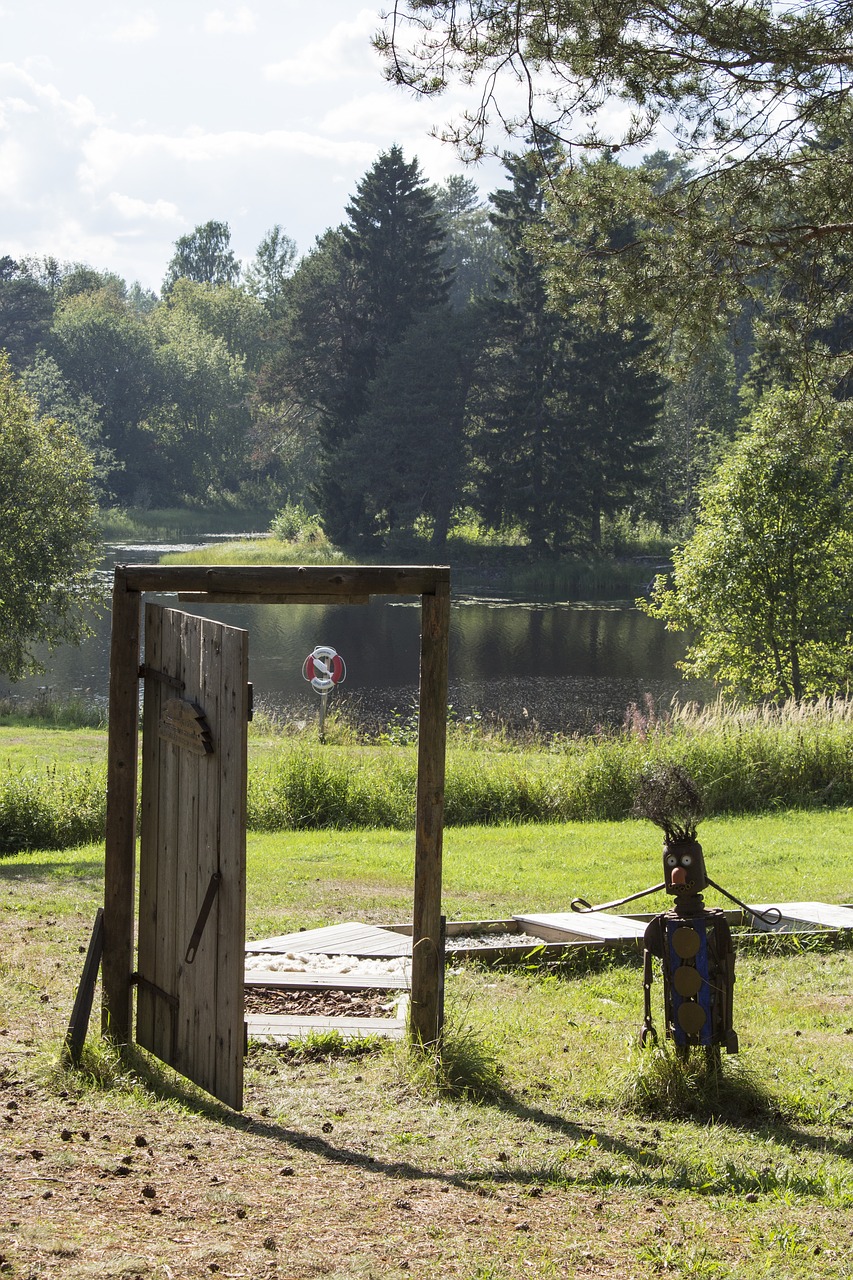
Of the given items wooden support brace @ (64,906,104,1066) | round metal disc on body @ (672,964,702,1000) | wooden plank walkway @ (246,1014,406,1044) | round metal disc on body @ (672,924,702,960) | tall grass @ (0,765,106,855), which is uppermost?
round metal disc on body @ (672,924,702,960)

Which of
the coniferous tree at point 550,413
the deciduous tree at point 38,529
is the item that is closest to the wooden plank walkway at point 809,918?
the deciduous tree at point 38,529

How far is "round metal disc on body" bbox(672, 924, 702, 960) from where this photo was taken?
4.93 meters

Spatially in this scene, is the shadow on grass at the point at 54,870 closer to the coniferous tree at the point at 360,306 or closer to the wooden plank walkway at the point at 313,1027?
the wooden plank walkway at the point at 313,1027

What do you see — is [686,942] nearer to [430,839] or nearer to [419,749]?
[430,839]

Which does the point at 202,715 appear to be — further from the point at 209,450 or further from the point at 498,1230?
the point at 209,450

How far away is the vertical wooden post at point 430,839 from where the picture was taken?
17.0 feet

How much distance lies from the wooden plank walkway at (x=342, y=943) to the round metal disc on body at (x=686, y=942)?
2428mm

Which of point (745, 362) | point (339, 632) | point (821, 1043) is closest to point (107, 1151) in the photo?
point (821, 1043)

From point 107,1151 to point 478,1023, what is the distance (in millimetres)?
2342

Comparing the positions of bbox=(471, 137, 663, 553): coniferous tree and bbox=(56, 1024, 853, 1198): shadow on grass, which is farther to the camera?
bbox=(471, 137, 663, 553): coniferous tree

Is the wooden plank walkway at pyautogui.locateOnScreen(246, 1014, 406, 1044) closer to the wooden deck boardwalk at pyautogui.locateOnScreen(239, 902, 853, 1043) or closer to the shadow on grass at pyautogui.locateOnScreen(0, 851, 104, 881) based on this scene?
the wooden deck boardwalk at pyautogui.locateOnScreen(239, 902, 853, 1043)

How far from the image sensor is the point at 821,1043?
19.7 feet

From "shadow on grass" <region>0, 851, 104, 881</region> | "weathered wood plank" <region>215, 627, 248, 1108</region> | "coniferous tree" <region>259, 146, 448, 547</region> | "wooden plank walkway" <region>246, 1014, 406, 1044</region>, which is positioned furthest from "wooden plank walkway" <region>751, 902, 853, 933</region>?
"coniferous tree" <region>259, 146, 448, 547</region>

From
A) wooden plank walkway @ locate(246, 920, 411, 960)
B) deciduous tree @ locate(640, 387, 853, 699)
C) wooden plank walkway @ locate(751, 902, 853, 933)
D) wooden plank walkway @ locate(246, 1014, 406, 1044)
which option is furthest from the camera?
deciduous tree @ locate(640, 387, 853, 699)
